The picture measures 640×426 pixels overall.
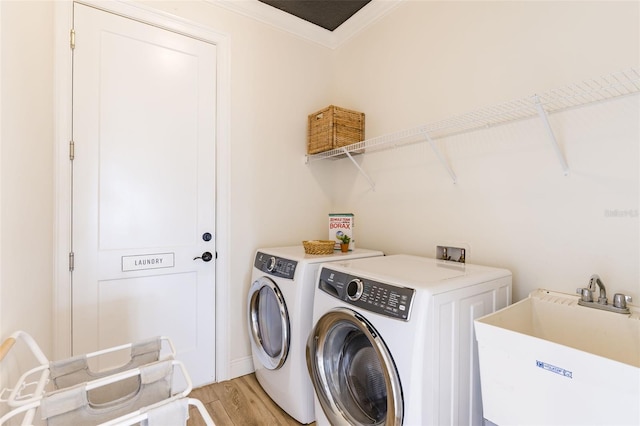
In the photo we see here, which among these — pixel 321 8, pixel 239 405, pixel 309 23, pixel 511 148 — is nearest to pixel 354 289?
pixel 511 148

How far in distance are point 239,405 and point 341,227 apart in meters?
1.29

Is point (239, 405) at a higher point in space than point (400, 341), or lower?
lower

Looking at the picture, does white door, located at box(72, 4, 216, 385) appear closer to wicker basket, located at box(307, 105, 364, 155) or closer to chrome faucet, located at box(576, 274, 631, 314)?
wicker basket, located at box(307, 105, 364, 155)

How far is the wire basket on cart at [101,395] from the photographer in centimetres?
75

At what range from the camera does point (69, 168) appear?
1.72 meters

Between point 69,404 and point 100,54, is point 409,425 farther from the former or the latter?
point 100,54

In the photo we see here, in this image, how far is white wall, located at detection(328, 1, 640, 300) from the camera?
125 centimetres

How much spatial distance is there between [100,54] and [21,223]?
4.03 ft

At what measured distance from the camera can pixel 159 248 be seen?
1.98 meters

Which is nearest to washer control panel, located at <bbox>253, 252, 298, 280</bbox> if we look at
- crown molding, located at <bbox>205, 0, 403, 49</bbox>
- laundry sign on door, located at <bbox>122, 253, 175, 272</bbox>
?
laundry sign on door, located at <bbox>122, 253, 175, 272</bbox>

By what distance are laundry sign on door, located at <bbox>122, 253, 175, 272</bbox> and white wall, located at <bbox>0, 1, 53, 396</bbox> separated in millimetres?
360

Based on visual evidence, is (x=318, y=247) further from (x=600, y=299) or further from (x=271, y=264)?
(x=600, y=299)

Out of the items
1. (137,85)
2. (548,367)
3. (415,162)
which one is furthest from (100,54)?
(548,367)

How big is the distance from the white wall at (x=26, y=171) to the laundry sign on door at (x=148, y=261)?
14.2 inches
